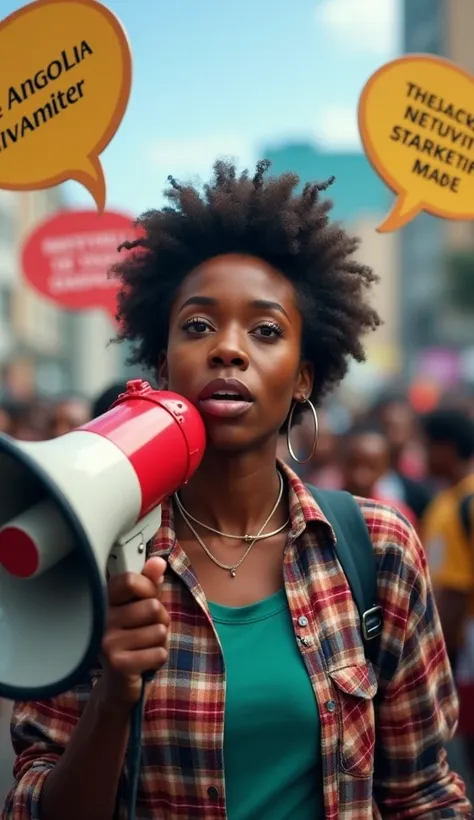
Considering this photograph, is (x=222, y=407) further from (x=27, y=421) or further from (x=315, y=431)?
(x=27, y=421)

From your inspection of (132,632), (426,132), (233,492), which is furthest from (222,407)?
(426,132)

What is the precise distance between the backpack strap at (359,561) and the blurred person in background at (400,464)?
3663mm

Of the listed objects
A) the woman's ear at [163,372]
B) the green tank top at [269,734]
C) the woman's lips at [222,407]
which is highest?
the woman's ear at [163,372]

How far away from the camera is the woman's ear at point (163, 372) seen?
2.12 m

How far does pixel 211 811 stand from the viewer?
180 centimetres

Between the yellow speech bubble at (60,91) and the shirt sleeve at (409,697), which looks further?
the yellow speech bubble at (60,91)

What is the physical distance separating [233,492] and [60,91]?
0.91 metres

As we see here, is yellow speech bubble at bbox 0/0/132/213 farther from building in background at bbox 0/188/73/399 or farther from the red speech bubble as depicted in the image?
building in background at bbox 0/188/73/399

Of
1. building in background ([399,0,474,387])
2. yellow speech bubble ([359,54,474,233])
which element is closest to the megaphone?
yellow speech bubble ([359,54,474,233])

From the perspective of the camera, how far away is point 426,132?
243cm

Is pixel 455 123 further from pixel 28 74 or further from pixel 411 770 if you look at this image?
pixel 411 770

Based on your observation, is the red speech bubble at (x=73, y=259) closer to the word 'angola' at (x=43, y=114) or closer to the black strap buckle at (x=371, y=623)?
the word 'angola' at (x=43, y=114)

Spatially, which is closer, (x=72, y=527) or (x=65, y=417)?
(x=72, y=527)

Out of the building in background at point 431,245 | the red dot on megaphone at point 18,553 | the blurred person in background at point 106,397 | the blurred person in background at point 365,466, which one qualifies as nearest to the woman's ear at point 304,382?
the red dot on megaphone at point 18,553
